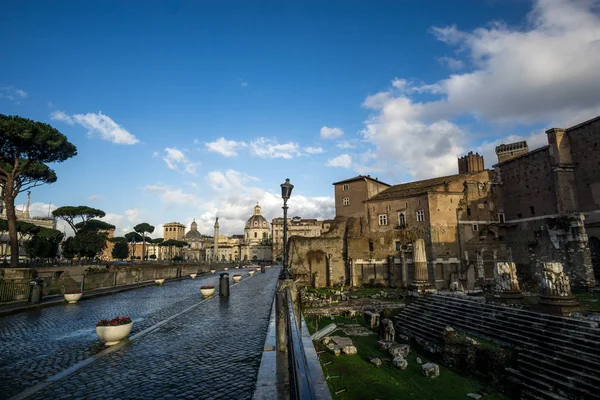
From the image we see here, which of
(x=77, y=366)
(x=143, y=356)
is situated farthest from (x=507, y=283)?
(x=77, y=366)

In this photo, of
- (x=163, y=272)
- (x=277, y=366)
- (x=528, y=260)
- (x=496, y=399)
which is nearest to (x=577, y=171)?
(x=528, y=260)

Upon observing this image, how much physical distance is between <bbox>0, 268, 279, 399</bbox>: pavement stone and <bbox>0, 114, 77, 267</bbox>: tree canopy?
1683 centimetres

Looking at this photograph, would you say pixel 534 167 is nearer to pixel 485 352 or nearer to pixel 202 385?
pixel 485 352

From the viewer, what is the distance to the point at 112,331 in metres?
8.09

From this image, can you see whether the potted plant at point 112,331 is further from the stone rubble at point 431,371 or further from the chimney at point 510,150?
the chimney at point 510,150

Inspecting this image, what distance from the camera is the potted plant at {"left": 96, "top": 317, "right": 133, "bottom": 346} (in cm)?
806

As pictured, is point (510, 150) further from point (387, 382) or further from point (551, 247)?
point (387, 382)

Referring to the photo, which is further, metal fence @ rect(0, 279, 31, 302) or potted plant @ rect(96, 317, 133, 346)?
metal fence @ rect(0, 279, 31, 302)

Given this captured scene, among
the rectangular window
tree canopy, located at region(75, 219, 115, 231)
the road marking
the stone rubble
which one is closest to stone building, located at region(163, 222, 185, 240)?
tree canopy, located at region(75, 219, 115, 231)

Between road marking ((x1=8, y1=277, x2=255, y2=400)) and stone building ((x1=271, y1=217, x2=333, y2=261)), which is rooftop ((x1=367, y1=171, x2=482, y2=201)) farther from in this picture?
stone building ((x1=271, y1=217, x2=333, y2=261))

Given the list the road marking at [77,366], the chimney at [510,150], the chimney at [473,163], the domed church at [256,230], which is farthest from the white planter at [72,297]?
the domed church at [256,230]

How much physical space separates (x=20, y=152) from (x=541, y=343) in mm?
35094

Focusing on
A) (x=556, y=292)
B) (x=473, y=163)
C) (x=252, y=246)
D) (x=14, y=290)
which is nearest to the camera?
(x=556, y=292)

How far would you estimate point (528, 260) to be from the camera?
31219mm
